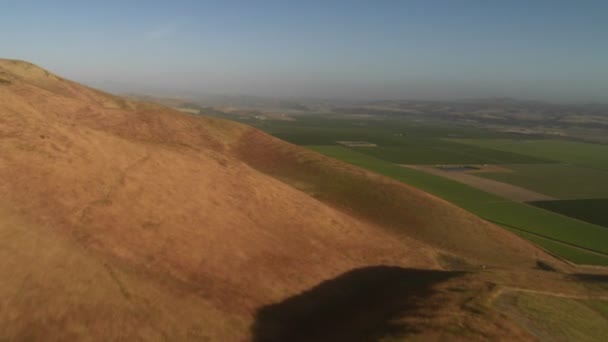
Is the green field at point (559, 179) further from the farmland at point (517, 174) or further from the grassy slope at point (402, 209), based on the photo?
the grassy slope at point (402, 209)

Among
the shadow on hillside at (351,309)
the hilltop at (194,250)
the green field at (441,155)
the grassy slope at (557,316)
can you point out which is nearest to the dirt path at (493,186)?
the green field at (441,155)

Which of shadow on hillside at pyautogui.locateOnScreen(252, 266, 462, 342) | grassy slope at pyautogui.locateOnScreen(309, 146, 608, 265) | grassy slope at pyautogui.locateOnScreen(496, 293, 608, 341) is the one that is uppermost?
grassy slope at pyautogui.locateOnScreen(496, 293, 608, 341)

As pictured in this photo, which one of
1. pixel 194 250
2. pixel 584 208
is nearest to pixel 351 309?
pixel 194 250

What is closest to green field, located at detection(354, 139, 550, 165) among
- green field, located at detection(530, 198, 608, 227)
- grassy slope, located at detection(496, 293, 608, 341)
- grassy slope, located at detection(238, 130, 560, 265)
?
green field, located at detection(530, 198, 608, 227)

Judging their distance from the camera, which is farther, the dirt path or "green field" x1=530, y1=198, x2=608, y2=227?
the dirt path

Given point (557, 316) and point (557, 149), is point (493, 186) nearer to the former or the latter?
point (557, 316)

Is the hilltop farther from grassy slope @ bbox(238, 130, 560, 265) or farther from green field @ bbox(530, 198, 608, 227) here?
green field @ bbox(530, 198, 608, 227)

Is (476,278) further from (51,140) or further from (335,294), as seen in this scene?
(51,140)
